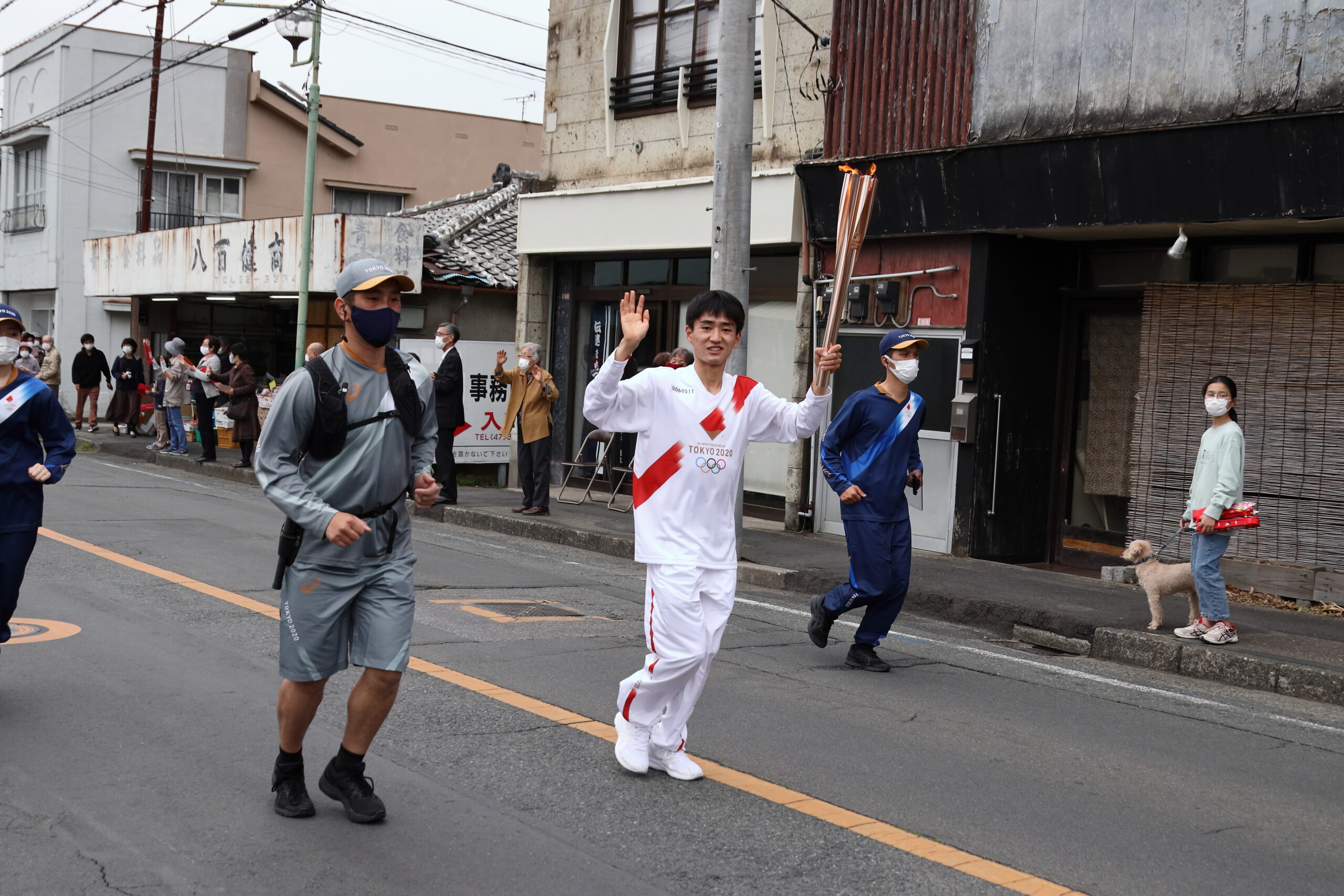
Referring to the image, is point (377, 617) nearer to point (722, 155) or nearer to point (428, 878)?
point (428, 878)

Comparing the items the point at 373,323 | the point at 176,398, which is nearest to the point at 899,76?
the point at 373,323

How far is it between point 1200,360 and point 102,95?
28766 millimetres

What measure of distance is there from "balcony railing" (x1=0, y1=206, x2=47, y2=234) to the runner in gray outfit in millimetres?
33075

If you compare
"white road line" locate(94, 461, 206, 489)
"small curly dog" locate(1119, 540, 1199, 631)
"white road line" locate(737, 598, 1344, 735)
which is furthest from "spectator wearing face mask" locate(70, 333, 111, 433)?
"small curly dog" locate(1119, 540, 1199, 631)

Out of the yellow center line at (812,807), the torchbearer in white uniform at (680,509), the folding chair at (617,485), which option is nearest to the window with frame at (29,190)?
the folding chair at (617,485)

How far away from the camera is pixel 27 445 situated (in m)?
6.27

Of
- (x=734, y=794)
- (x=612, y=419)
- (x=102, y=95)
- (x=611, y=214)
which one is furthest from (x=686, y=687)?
(x=102, y=95)

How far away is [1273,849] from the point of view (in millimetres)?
4895

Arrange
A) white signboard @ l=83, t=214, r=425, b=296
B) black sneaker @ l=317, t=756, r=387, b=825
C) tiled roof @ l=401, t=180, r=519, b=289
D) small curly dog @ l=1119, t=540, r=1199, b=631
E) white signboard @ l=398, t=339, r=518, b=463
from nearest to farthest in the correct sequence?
1. black sneaker @ l=317, t=756, r=387, b=825
2. small curly dog @ l=1119, t=540, r=1199, b=631
3. white signboard @ l=398, t=339, r=518, b=463
4. white signboard @ l=83, t=214, r=425, b=296
5. tiled roof @ l=401, t=180, r=519, b=289

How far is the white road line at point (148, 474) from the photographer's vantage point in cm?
1802

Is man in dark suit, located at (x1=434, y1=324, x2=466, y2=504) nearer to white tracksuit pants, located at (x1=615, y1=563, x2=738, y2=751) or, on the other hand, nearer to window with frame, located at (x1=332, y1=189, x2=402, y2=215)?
white tracksuit pants, located at (x1=615, y1=563, x2=738, y2=751)

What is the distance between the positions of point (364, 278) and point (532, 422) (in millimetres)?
10426

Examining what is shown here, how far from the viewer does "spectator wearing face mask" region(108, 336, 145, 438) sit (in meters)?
25.8

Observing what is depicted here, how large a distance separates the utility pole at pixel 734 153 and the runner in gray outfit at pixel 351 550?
25.2ft
